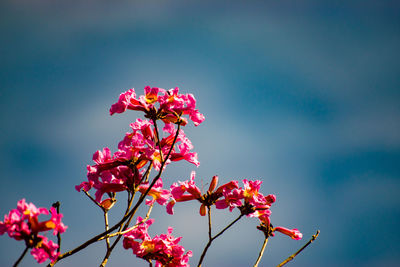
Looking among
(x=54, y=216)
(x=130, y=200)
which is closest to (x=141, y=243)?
(x=130, y=200)

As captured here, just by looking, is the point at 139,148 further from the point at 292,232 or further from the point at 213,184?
the point at 292,232

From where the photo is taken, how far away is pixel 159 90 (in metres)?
3.60

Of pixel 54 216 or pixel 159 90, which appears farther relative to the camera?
pixel 159 90

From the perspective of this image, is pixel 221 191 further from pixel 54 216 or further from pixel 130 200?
pixel 54 216

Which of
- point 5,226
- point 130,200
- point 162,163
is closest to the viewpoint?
point 5,226

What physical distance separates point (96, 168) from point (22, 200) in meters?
0.94

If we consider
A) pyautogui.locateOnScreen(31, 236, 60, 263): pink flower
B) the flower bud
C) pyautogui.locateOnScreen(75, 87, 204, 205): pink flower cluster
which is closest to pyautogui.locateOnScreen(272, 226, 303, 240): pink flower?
the flower bud

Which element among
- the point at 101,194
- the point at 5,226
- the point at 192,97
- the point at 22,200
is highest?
the point at 192,97

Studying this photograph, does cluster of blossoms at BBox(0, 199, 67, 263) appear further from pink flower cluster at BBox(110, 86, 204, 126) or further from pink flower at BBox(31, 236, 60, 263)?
pink flower cluster at BBox(110, 86, 204, 126)

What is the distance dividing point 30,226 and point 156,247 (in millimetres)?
1533

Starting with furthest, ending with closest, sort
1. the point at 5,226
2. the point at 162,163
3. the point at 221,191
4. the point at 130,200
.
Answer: the point at 221,191 < the point at 130,200 < the point at 162,163 < the point at 5,226

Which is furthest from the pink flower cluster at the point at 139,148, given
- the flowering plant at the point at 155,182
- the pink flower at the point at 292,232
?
the pink flower at the point at 292,232

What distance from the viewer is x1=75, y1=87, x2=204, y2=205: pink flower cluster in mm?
3438

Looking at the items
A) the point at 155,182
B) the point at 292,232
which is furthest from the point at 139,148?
the point at 292,232
